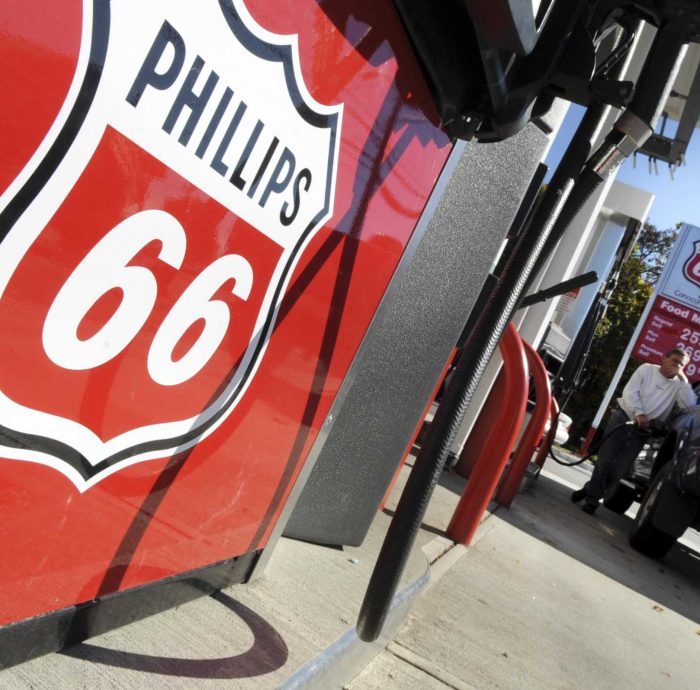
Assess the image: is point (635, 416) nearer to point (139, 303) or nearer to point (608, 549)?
point (608, 549)

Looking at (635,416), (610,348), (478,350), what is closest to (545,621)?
(478,350)

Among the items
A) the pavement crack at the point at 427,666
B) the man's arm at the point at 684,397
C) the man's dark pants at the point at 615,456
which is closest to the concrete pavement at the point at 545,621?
the pavement crack at the point at 427,666

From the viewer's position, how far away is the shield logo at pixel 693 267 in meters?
18.2

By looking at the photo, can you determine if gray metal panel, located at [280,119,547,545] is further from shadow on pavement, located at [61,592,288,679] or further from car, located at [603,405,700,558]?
car, located at [603,405,700,558]

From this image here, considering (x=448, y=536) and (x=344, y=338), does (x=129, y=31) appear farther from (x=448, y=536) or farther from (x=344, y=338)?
(x=448, y=536)

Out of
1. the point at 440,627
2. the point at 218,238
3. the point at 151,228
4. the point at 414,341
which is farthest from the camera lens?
the point at 440,627

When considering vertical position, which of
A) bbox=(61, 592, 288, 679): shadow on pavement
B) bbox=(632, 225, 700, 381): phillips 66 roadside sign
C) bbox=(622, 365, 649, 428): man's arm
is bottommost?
bbox=(61, 592, 288, 679): shadow on pavement

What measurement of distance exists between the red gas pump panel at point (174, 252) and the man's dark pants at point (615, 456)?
6.23 metres

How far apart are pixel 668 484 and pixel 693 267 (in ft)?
44.2

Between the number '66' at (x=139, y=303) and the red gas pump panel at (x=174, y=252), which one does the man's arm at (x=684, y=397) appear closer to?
the red gas pump panel at (x=174, y=252)

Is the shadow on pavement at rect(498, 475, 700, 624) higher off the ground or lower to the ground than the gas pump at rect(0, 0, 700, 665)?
lower

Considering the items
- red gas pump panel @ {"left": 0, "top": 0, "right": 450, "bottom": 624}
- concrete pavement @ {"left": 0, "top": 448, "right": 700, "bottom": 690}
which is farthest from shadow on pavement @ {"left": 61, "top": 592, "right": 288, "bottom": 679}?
A: red gas pump panel @ {"left": 0, "top": 0, "right": 450, "bottom": 624}

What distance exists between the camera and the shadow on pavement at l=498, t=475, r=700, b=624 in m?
5.63

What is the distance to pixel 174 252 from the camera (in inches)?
60.5
